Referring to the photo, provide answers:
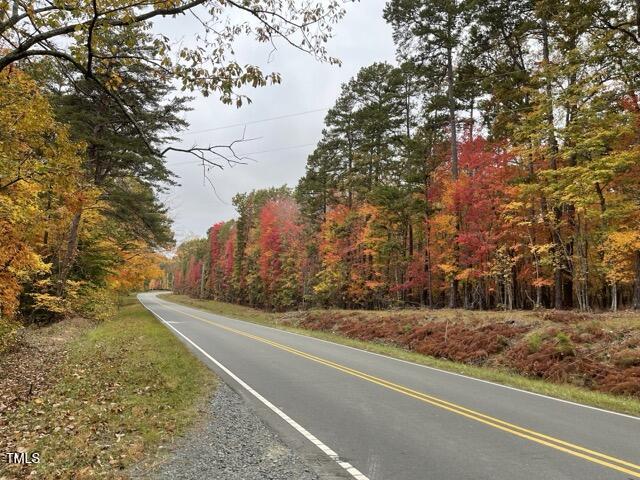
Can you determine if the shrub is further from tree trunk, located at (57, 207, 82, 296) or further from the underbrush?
the underbrush

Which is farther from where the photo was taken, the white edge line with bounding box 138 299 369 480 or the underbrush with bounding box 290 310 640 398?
the underbrush with bounding box 290 310 640 398

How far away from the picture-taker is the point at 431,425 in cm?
712

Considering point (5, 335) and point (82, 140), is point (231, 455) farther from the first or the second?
point (5, 335)

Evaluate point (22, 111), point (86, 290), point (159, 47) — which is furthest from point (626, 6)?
point (86, 290)

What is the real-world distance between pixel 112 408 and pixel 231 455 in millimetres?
3234

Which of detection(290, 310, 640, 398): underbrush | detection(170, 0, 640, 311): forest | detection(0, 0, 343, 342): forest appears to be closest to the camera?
detection(0, 0, 343, 342): forest

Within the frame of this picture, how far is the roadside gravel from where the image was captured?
5164 millimetres

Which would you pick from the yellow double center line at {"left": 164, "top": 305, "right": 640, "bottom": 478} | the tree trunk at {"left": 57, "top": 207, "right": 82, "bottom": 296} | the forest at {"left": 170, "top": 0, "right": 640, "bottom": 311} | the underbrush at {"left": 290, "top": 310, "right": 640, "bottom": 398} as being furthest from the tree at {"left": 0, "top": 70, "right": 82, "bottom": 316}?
the forest at {"left": 170, "top": 0, "right": 640, "bottom": 311}

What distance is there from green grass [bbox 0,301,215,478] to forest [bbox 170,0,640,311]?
16.0m

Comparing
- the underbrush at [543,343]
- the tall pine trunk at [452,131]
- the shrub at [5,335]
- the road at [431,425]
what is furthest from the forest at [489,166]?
the shrub at [5,335]

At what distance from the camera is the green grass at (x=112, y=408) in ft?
18.3

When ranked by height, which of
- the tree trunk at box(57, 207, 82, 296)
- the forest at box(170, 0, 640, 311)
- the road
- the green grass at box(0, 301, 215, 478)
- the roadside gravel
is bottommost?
the green grass at box(0, 301, 215, 478)

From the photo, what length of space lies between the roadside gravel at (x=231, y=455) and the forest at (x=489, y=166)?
15789mm

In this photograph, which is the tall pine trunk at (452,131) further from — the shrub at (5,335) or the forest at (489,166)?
the shrub at (5,335)
